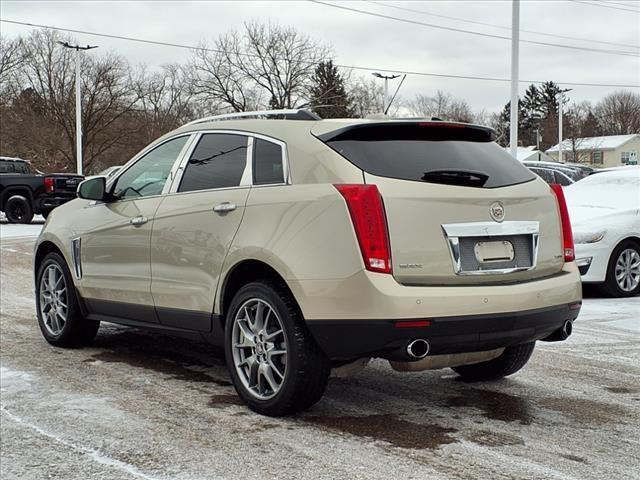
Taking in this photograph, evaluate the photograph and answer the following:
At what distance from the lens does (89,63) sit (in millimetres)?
58188

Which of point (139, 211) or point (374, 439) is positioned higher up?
point (139, 211)

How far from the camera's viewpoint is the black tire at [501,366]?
516 cm

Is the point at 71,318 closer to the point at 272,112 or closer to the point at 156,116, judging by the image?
the point at 272,112

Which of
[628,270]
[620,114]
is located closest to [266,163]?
[628,270]

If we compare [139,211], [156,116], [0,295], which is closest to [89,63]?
[156,116]

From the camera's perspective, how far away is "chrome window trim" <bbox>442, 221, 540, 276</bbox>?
414cm

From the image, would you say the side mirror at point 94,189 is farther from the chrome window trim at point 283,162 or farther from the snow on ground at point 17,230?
the snow on ground at point 17,230

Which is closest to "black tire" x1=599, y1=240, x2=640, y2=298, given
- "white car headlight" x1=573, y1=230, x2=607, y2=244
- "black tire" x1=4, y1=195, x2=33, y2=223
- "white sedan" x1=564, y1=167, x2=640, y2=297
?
"white sedan" x1=564, y1=167, x2=640, y2=297

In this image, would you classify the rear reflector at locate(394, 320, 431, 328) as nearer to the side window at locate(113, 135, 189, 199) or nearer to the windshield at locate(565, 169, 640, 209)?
the side window at locate(113, 135, 189, 199)

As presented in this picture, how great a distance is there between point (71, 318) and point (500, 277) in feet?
11.7

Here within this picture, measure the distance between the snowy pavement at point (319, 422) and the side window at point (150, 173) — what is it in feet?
4.14

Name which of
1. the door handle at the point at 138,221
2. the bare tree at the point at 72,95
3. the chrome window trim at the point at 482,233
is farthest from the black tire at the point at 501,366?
the bare tree at the point at 72,95

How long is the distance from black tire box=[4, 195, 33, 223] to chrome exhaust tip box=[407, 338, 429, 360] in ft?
64.1

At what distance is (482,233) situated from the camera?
13.8 ft
